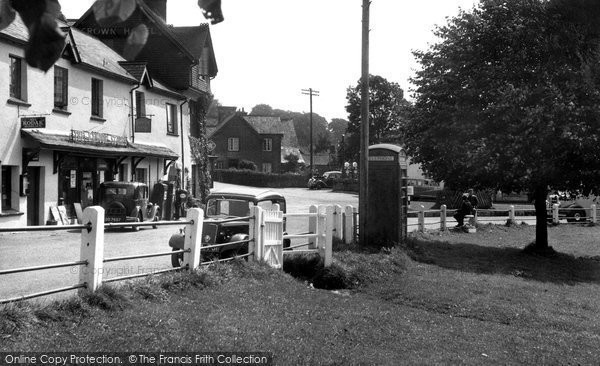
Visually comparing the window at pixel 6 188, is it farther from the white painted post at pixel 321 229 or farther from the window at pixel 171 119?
the window at pixel 171 119

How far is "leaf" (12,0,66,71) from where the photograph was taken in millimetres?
1714

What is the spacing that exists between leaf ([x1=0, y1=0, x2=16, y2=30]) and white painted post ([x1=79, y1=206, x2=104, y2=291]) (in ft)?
17.3

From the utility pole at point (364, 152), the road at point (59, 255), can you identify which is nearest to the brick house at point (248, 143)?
the road at point (59, 255)

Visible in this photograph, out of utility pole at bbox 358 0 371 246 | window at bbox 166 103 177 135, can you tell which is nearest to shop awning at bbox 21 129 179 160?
window at bbox 166 103 177 135

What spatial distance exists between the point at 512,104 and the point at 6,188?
49.6 feet

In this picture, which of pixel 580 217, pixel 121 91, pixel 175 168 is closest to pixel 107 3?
pixel 121 91

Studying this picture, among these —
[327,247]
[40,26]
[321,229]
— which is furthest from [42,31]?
[321,229]

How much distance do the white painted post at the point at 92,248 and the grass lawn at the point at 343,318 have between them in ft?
0.83

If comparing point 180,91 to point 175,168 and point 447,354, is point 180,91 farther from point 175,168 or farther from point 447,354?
point 447,354

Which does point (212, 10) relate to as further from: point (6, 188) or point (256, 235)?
point (6, 188)

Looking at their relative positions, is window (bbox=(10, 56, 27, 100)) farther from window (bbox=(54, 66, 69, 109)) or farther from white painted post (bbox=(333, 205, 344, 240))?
white painted post (bbox=(333, 205, 344, 240))

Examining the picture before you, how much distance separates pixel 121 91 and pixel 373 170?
43.4 ft

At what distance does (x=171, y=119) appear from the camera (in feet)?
101

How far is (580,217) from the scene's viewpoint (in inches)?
1300
